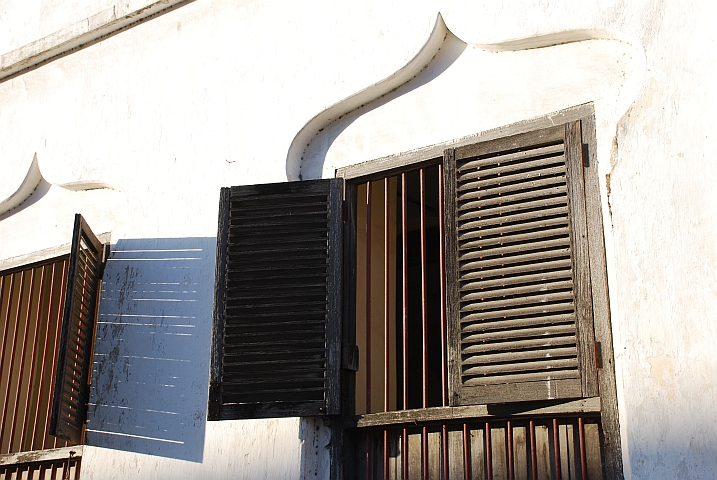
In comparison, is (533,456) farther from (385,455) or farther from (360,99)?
(360,99)

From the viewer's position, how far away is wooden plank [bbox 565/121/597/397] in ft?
14.4

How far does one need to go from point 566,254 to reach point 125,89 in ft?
11.0

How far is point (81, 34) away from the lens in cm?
Result: 687

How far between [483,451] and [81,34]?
4.05 m

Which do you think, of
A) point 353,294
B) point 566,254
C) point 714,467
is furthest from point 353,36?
point 714,467

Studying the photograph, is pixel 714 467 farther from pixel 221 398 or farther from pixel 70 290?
pixel 70 290

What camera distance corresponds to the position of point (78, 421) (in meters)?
5.80

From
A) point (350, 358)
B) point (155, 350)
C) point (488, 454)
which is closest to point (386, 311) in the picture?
point (350, 358)

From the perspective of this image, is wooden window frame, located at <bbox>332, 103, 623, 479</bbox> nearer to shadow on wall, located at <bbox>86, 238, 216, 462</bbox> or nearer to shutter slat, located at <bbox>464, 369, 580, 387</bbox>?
shutter slat, located at <bbox>464, 369, 580, 387</bbox>

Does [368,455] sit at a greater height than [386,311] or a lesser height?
lesser

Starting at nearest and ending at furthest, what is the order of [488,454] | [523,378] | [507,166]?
[523,378]
[488,454]
[507,166]

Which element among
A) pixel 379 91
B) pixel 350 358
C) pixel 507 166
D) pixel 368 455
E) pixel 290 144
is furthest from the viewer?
pixel 290 144

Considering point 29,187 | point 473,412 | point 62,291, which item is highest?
point 29,187

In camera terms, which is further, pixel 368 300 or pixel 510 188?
pixel 368 300
